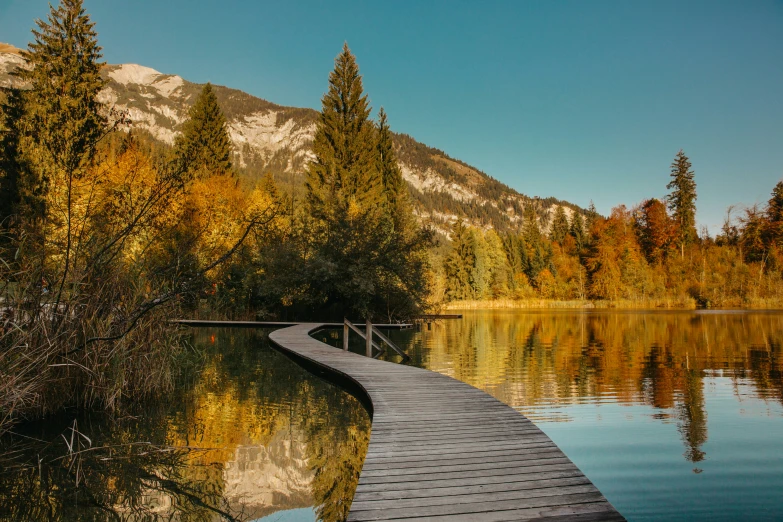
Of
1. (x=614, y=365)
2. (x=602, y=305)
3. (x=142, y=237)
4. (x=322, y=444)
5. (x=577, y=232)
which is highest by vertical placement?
(x=577, y=232)

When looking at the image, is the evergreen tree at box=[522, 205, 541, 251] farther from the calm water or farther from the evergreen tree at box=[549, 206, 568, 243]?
the calm water

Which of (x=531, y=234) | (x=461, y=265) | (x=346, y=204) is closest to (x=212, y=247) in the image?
(x=346, y=204)

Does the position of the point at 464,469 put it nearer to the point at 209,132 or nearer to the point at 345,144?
the point at 345,144

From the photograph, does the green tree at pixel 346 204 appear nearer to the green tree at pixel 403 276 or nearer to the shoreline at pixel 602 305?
the green tree at pixel 403 276

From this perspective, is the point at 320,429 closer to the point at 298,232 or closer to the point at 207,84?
the point at 298,232

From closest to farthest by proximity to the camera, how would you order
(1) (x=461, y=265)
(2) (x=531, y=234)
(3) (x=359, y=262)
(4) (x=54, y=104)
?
(3) (x=359, y=262)
(4) (x=54, y=104)
(1) (x=461, y=265)
(2) (x=531, y=234)

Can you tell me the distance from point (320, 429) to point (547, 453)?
10.6 feet

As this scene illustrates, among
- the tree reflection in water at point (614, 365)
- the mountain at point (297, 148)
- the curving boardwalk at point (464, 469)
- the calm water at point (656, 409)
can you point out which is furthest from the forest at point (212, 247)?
the mountain at point (297, 148)

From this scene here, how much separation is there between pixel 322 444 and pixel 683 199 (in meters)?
52.9

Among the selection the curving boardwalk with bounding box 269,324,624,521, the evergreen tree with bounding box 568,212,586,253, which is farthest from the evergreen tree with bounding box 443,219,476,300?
the curving boardwalk with bounding box 269,324,624,521

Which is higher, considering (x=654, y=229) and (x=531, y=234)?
(x=531, y=234)

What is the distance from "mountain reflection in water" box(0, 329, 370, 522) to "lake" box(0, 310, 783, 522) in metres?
0.02

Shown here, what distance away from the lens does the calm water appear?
4.43 m

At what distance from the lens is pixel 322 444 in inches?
225
